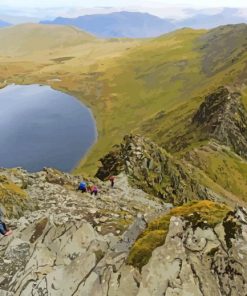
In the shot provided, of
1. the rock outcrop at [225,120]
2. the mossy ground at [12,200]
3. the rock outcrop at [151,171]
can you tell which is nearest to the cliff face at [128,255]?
the mossy ground at [12,200]

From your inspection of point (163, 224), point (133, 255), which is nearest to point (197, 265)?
point (133, 255)

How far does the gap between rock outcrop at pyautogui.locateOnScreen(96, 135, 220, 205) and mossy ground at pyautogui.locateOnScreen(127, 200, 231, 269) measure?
4575cm

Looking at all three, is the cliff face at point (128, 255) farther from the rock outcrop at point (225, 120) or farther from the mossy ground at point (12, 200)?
the rock outcrop at point (225, 120)

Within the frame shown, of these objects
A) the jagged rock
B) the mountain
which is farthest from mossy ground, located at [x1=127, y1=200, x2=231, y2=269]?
the jagged rock

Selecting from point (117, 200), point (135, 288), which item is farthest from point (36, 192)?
point (135, 288)

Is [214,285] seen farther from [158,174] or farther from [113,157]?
[113,157]

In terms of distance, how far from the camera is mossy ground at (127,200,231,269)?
24.4m

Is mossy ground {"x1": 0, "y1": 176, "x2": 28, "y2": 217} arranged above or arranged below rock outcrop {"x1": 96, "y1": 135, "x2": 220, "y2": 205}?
above

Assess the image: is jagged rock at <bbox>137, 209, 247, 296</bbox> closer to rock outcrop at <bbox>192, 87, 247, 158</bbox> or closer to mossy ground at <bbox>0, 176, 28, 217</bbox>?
mossy ground at <bbox>0, 176, 28, 217</bbox>

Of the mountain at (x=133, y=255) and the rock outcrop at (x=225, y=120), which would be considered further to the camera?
the rock outcrop at (x=225, y=120)

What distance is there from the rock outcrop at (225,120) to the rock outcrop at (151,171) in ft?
193

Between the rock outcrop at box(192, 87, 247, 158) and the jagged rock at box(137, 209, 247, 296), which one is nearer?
the jagged rock at box(137, 209, 247, 296)

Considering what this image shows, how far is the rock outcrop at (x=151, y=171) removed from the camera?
255ft

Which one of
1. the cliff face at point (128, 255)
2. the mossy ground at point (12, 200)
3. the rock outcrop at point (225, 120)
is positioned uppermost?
the cliff face at point (128, 255)
